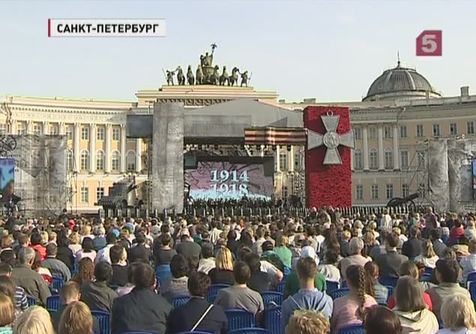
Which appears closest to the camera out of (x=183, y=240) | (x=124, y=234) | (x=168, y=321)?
(x=168, y=321)

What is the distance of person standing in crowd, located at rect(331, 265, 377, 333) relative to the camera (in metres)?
5.66

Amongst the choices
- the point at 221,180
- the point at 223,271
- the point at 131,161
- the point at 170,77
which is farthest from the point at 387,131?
the point at 223,271

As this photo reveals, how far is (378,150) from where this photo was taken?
76.8 meters

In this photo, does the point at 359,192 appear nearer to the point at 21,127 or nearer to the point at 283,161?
the point at 283,161

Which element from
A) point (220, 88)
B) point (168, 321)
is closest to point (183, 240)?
point (168, 321)

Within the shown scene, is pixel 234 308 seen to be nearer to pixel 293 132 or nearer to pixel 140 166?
pixel 293 132

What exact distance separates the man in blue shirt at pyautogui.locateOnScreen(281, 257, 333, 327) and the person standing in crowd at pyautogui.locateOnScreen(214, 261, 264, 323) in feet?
2.41

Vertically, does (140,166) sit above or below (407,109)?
below

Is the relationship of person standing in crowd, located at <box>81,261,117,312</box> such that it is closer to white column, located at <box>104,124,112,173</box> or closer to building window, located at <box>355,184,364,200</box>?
white column, located at <box>104,124,112,173</box>

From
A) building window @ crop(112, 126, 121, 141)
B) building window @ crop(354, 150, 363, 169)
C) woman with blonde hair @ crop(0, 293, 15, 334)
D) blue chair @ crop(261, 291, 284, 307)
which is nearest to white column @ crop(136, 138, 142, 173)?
building window @ crop(112, 126, 121, 141)

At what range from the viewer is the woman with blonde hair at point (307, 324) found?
11.5 ft

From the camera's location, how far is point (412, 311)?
5078 mm

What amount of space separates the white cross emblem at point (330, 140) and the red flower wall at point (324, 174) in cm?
19

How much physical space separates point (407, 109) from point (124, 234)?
65.9m
